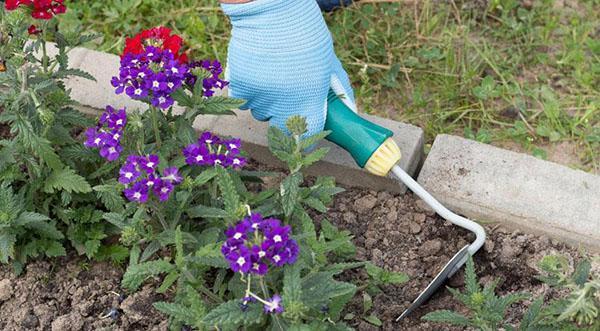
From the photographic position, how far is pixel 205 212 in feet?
7.07

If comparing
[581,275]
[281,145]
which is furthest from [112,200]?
[581,275]

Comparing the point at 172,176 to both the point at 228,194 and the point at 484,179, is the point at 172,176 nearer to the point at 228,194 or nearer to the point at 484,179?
the point at 228,194

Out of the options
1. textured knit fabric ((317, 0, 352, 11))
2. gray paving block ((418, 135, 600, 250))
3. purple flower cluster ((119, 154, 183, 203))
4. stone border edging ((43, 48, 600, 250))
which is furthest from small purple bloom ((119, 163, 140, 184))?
textured knit fabric ((317, 0, 352, 11))

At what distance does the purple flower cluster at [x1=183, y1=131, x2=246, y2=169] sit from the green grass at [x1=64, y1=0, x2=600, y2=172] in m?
0.95

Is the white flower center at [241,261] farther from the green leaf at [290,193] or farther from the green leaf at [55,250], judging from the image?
the green leaf at [55,250]

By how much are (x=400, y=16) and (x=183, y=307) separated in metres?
1.65

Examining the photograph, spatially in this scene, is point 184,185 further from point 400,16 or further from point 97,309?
point 400,16

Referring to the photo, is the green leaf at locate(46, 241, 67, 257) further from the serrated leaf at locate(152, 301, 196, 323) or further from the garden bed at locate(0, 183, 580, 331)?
the serrated leaf at locate(152, 301, 196, 323)

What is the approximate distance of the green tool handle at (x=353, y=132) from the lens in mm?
2424

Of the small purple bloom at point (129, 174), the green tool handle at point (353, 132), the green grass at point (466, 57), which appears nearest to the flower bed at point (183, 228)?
the small purple bloom at point (129, 174)

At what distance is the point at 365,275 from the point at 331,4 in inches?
47.1

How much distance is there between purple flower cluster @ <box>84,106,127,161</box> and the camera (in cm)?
207

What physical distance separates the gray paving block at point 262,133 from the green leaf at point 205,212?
19.9 inches

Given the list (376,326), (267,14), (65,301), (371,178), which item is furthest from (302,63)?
(65,301)
